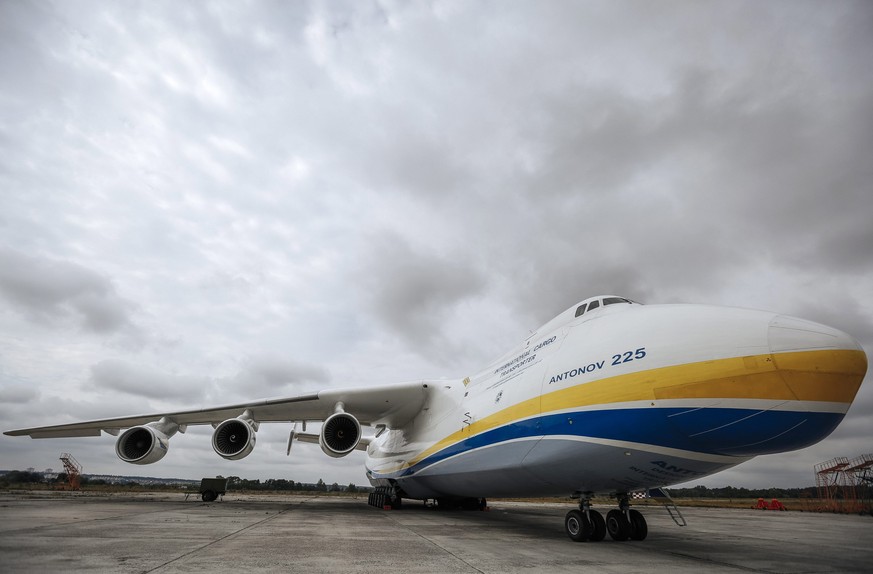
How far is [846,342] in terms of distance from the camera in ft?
15.2

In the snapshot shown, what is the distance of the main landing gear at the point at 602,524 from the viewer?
262 inches

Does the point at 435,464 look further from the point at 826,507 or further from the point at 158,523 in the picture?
the point at 826,507

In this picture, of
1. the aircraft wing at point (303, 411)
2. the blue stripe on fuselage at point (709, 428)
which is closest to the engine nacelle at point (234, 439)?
the aircraft wing at point (303, 411)

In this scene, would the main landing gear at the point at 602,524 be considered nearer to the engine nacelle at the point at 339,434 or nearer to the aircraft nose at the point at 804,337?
the aircraft nose at the point at 804,337

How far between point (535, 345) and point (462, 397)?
2935 mm

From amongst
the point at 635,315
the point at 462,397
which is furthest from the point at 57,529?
the point at 635,315

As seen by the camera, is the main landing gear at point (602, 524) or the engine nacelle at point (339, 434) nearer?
the main landing gear at point (602, 524)

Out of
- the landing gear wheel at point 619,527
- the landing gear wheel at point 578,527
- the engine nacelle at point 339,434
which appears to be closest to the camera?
the landing gear wheel at point 578,527

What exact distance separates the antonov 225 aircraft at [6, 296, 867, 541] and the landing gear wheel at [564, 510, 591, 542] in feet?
0.06

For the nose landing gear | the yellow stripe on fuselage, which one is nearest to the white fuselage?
the yellow stripe on fuselage

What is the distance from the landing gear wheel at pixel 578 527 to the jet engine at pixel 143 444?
405 inches

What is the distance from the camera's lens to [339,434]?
11.1 meters

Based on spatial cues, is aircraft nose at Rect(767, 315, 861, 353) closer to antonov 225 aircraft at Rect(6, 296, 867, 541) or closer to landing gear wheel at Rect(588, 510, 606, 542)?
antonov 225 aircraft at Rect(6, 296, 867, 541)

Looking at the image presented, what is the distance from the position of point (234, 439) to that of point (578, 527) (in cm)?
871
